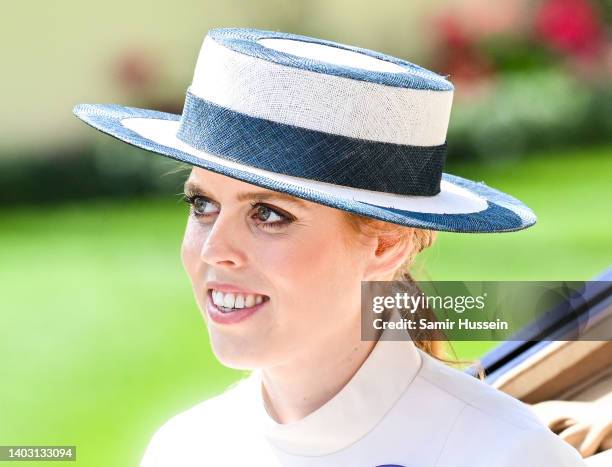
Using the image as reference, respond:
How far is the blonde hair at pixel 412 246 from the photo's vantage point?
6.48ft

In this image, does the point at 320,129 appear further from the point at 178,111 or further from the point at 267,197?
the point at 178,111

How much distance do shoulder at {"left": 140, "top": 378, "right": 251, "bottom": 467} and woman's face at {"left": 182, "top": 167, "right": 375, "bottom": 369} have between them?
0.25 meters

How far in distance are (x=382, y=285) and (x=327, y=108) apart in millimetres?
352

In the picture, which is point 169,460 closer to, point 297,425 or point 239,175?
point 297,425

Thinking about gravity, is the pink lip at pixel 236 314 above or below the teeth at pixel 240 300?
below

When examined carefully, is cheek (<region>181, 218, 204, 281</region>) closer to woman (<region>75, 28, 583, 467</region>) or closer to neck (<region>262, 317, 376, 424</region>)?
woman (<region>75, 28, 583, 467</region>)

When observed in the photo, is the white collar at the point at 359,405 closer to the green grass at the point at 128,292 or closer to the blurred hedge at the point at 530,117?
the green grass at the point at 128,292

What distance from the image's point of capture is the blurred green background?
10.1 m

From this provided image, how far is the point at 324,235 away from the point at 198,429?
1.56 feet

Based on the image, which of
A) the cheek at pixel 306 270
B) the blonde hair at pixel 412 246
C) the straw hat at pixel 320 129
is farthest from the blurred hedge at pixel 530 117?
the cheek at pixel 306 270

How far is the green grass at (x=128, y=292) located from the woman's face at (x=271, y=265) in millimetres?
4150

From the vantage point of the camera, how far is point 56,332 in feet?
28.1

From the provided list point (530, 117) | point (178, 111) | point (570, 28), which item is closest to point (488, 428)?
point (178, 111)

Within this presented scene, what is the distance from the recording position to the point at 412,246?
2.08 metres
